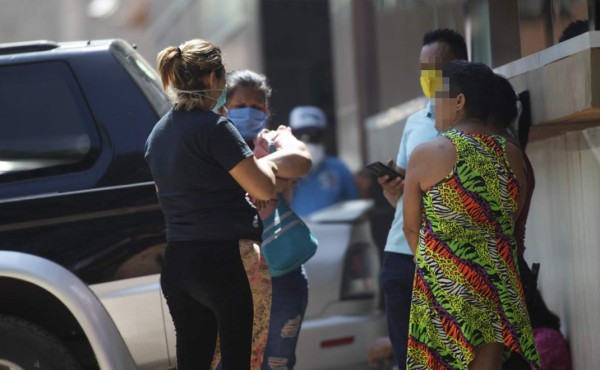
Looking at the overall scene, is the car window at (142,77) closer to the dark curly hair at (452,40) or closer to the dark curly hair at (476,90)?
the dark curly hair at (452,40)

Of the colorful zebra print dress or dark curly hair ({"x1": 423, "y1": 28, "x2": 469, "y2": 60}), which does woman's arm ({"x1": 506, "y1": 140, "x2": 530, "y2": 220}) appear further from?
dark curly hair ({"x1": 423, "y1": 28, "x2": 469, "y2": 60})

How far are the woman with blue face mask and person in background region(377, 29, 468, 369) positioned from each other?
1.29 ft

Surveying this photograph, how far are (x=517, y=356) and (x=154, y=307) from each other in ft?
5.11

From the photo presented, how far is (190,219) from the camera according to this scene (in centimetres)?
399

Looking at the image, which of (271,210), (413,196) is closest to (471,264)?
(413,196)

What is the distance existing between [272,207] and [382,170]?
1.91ft

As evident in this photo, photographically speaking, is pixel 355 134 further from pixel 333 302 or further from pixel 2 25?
pixel 2 25

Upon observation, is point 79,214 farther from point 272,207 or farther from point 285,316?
point 285,316

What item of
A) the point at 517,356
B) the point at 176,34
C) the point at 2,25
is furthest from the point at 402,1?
the point at 2,25

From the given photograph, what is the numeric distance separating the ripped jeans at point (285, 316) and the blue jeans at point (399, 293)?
0.37 m

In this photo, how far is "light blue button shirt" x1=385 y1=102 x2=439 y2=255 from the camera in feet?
15.9

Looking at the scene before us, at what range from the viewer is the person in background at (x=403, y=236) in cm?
477

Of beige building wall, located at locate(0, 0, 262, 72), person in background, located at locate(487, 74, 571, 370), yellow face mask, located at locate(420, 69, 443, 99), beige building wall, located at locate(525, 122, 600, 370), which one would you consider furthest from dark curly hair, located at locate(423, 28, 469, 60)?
beige building wall, located at locate(0, 0, 262, 72)

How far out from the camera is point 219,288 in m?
3.93
